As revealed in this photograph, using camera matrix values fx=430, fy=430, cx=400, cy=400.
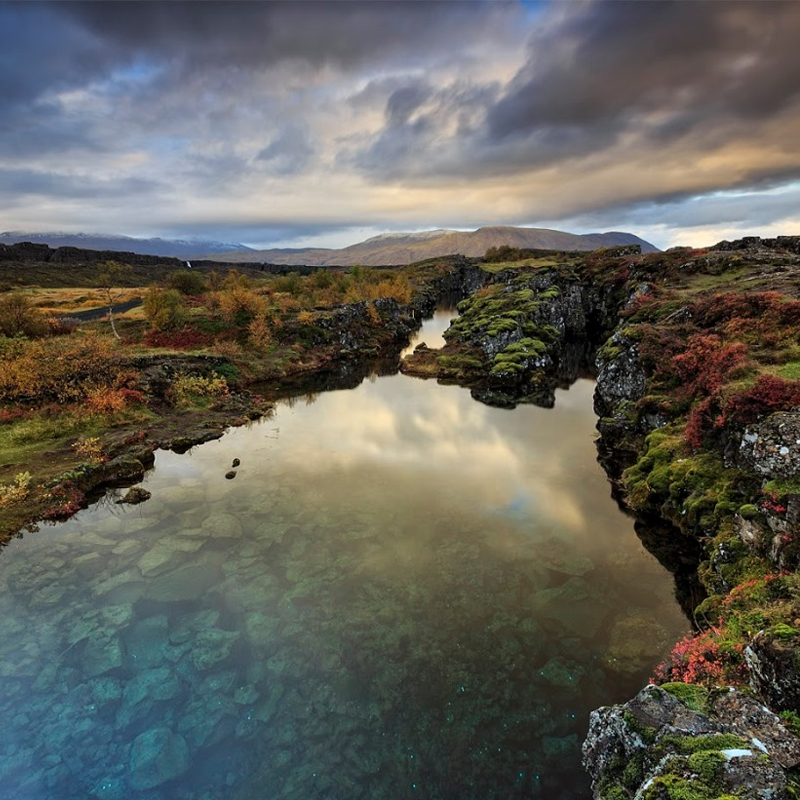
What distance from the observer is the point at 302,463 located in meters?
35.5

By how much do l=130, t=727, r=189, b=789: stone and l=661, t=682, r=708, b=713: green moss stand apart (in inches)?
611

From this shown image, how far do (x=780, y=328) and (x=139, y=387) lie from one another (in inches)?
2252

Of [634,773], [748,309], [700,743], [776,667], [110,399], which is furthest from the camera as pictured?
[110,399]

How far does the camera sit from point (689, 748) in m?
10.2

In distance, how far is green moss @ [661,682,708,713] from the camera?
11.9 m

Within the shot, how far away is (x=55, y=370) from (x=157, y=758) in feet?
129

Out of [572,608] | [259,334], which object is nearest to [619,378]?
[572,608]

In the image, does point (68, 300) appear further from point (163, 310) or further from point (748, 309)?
point (748, 309)

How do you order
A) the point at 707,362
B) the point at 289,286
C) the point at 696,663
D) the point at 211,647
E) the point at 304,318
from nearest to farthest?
the point at 696,663
the point at 211,647
the point at 707,362
the point at 304,318
the point at 289,286

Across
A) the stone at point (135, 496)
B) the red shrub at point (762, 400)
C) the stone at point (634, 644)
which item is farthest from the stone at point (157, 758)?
the red shrub at point (762, 400)

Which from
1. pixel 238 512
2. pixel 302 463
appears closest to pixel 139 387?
pixel 302 463

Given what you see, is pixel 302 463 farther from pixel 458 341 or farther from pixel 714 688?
pixel 458 341

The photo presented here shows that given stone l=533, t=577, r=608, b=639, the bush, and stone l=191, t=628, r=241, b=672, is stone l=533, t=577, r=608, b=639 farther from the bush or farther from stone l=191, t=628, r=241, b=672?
the bush

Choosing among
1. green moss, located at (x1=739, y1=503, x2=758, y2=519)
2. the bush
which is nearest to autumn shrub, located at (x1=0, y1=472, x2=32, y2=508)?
green moss, located at (x1=739, y1=503, x2=758, y2=519)
